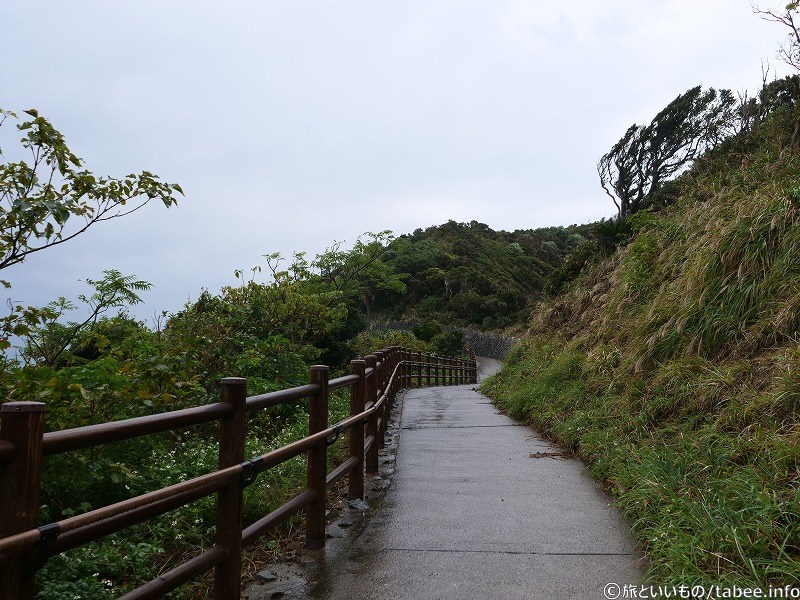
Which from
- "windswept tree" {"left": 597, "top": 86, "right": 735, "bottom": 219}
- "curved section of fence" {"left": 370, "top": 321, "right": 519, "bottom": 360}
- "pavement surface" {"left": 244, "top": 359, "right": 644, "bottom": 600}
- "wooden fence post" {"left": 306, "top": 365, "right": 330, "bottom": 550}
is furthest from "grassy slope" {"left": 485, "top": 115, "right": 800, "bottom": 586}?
A: "curved section of fence" {"left": 370, "top": 321, "right": 519, "bottom": 360}

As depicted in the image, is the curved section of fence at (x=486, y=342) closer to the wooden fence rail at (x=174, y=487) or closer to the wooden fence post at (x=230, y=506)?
the wooden fence rail at (x=174, y=487)

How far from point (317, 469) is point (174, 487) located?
1.61 m

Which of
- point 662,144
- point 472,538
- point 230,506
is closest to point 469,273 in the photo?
point 662,144

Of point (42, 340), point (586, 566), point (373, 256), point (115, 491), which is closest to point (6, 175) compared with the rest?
point (42, 340)

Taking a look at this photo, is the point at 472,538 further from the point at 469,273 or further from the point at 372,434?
the point at 469,273

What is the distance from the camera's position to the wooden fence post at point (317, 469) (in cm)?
351

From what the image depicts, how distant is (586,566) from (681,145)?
65.3 ft

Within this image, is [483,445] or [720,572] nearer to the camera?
[720,572]

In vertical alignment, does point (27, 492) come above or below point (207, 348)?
below

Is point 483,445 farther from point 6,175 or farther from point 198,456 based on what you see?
point 6,175

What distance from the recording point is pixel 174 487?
79.4 inches

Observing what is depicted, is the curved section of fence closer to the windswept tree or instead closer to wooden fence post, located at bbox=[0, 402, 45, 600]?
the windswept tree

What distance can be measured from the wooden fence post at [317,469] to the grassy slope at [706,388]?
6.32 feet

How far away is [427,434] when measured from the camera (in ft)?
24.5
